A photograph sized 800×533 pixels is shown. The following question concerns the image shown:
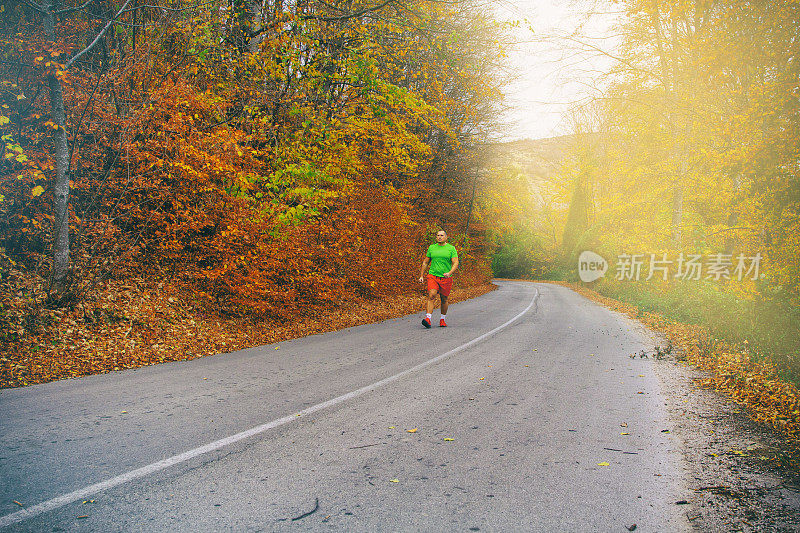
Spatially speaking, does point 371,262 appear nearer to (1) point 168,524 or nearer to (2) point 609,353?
(2) point 609,353

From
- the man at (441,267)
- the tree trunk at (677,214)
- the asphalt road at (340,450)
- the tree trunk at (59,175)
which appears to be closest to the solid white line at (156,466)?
the asphalt road at (340,450)

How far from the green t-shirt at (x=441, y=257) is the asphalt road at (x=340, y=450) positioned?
4.44 metres

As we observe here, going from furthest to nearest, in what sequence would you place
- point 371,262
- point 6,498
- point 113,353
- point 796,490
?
point 371,262 → point 113,353 → point 796,490 → point 6,498

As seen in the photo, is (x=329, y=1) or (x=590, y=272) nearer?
(x=329, y=1)

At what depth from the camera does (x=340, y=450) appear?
139 inches

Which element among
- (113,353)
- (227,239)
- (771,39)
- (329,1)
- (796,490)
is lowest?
(113,353)

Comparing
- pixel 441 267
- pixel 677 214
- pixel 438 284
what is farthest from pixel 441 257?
pixel 677 214

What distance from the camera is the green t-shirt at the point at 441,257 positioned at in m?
10.9

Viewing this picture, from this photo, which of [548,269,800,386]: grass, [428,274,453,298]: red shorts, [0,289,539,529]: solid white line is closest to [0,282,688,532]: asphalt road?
[0,289,539,529]: solid white line

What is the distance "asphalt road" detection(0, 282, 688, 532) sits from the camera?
8.61 ft

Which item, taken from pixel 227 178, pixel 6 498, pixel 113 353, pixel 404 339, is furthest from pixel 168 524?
pixel 227 178

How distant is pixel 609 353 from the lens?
8.22 m

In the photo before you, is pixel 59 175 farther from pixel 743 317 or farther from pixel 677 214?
→ pixel 677 214

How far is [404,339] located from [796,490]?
637 cm
